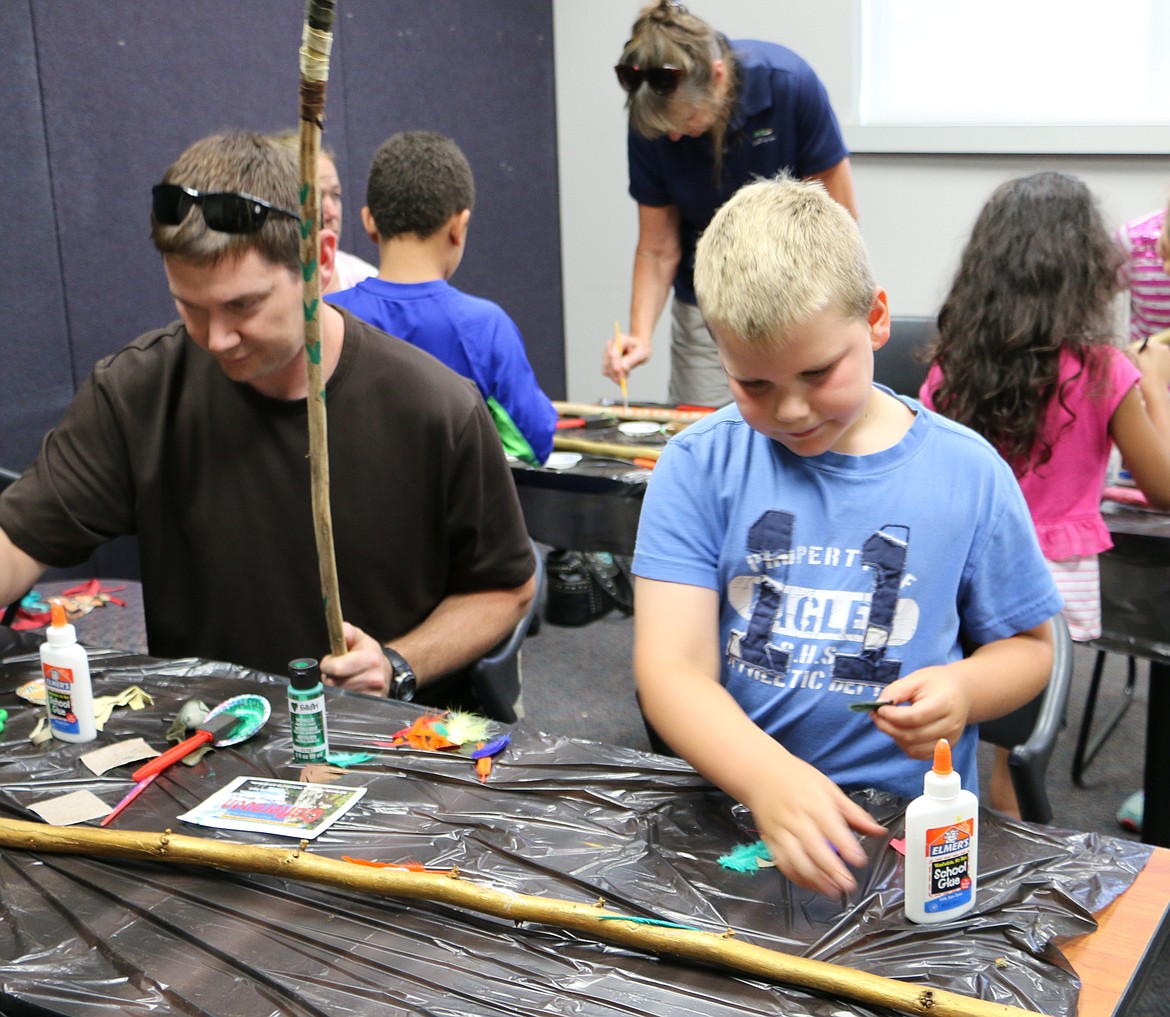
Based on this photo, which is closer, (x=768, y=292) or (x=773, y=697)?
(x=768, y=292)

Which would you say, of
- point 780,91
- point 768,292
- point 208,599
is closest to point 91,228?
point 780,91

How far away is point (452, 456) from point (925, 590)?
2.53ft

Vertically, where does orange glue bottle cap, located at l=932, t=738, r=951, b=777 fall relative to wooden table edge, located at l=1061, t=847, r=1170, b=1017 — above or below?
above

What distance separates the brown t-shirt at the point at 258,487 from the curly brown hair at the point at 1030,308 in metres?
0.98

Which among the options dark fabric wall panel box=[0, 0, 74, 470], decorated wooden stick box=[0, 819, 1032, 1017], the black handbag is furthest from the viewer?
the black handbag

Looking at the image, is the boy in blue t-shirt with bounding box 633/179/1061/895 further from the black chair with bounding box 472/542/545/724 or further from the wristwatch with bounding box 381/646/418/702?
the black chair with bounding box 472/542/545/724

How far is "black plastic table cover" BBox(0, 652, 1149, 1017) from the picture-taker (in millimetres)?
939

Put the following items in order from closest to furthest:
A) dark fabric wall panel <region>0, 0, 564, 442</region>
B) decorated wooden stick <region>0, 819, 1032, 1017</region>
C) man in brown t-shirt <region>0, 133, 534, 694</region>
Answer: decorated wooden stick <region>0, 819, 1032, 1017</region> → man in brown t-shirt <region>0, 133, 534, 694</region> → dark fabric wall panel <region>0, 0, 564, 442</region>

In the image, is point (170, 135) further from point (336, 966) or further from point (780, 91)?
point (336, 966)

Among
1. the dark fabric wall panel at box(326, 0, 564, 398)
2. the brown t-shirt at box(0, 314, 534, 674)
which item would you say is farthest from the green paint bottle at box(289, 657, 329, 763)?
the dark fabric wall panel at box(326, 0, 564, 398)

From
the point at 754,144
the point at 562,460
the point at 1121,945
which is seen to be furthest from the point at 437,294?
the point at 1121,945

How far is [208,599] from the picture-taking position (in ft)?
5.96

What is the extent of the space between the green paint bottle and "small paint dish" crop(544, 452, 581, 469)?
62.6 inches

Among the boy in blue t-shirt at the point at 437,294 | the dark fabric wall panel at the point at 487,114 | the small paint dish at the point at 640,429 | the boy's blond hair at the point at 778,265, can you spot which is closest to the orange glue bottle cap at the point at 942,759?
the boy's blond hair at the point at 778,265
